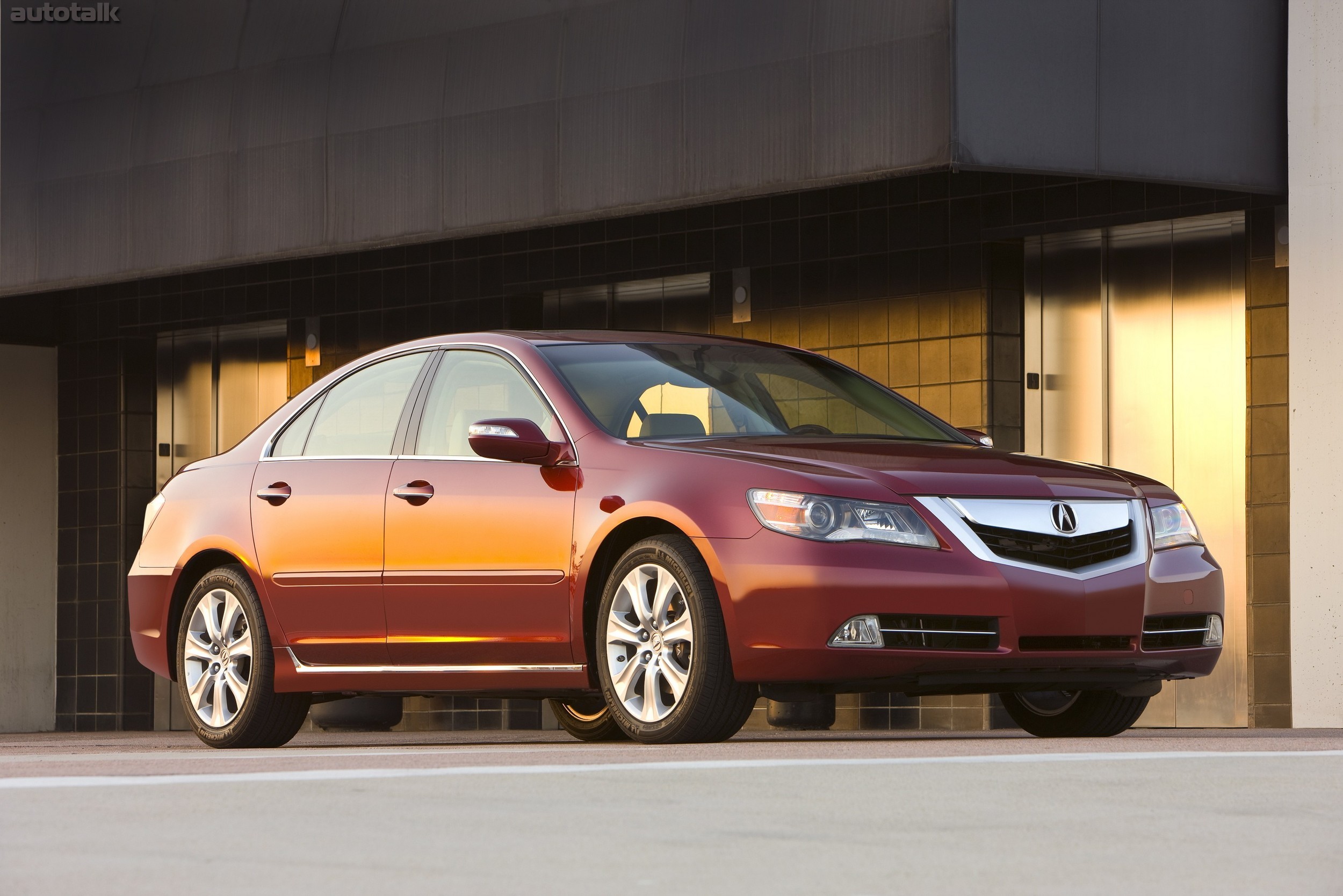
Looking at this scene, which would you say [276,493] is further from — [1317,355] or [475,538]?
[1317,355]

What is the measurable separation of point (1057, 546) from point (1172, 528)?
26.5 inches

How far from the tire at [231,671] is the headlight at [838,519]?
2.62m

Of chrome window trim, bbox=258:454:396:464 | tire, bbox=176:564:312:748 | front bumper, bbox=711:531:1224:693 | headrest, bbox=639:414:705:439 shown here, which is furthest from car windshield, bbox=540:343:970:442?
tire, bbox=176:564:312:748

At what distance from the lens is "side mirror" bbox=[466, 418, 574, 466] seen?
8031 millimetres

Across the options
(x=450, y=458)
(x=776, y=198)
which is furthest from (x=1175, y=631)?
(x=776, y=198)

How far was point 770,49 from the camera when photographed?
12797mm

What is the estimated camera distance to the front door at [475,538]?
809 cm

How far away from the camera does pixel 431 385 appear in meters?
8.96

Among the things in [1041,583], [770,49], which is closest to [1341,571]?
[770,49]

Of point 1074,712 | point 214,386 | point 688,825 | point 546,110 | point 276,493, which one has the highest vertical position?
point 546,110

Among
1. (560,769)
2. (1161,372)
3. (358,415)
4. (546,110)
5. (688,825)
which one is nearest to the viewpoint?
(688,825)

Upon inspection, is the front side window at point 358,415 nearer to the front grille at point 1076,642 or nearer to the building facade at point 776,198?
the front grille at point 1076,642

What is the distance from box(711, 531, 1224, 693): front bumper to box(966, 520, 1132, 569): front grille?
8cm

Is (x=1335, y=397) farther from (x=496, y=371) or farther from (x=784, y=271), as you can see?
(x=496, y=371)
